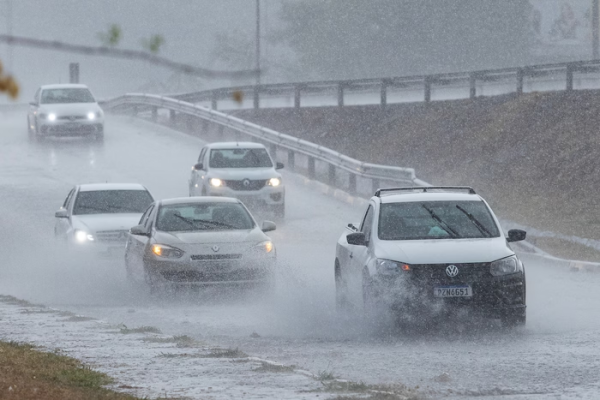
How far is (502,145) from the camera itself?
38.3 meters

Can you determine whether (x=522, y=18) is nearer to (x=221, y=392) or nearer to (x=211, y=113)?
(x=211, y=113)

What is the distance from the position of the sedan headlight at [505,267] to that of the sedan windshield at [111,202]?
33.1 feet

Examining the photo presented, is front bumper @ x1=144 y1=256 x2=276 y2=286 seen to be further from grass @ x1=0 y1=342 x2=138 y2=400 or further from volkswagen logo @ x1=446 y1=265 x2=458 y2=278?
grass @ x1=0 y1=342 x2=138 y2=400

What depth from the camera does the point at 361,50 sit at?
81.8 metres

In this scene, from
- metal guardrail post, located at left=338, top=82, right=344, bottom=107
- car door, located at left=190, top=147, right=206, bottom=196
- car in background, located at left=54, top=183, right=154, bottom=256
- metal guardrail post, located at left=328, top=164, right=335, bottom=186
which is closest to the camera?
car in background, located at left=54, top=183, right=154, bottom=256

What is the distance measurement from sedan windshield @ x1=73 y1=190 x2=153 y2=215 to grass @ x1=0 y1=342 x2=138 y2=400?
1090 centimetres

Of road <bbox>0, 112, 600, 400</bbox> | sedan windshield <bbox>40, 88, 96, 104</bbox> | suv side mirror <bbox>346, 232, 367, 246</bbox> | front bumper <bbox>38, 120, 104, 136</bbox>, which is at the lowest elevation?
road <bbox>0, 112, 600, 400</bbox>

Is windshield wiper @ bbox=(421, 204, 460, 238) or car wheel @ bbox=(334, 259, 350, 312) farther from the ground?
windshield wiper @ bbox=(421, 204, 460, 238)

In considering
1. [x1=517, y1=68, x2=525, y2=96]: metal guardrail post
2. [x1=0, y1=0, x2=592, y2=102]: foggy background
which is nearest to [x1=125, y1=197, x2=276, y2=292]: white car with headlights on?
[x1=517, y1=68, x2=525, y2=96]: metal guardrail post

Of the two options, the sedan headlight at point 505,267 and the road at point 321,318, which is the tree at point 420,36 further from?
the sedan headlight at point 505,267

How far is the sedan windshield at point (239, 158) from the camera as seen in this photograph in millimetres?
28141

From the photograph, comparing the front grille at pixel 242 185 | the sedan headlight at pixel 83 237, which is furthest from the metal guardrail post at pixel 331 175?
the sedan headlight at pixel 83 237

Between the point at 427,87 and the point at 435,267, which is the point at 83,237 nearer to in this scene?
the point at 435,267

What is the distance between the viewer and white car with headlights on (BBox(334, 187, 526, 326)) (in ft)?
41.5
